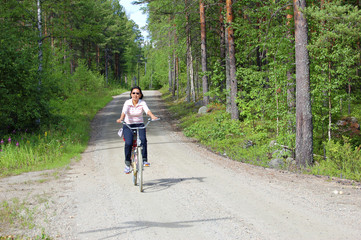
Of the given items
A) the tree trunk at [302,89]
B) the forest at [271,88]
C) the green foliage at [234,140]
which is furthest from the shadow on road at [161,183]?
the forest at [271,88]

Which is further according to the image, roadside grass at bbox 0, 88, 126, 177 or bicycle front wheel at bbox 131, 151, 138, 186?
roadside grass at bbox 0, 88, 126, 177

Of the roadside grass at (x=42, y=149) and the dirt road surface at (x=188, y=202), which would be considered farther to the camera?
the roadside grass at (x=42, y=149)

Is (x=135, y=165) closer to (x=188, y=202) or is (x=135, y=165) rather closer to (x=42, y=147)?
(x=188, y=202)

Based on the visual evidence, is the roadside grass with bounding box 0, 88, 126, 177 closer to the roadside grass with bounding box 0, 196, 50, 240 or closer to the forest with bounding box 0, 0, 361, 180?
the forest with bounding box 0, 0, 361, 180

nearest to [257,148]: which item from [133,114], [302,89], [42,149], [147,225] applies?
[302,89]

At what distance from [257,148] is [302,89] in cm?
404

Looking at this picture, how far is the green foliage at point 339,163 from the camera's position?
9008mm

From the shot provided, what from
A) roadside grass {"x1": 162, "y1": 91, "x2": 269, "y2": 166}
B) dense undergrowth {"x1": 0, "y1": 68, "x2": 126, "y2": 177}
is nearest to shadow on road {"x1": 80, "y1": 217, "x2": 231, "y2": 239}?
roadside grass {"x1": 162, "y1": 91, "x2": 269, "y2": 166}

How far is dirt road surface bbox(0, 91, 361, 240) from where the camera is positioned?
498 cm

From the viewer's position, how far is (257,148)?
43.7ft

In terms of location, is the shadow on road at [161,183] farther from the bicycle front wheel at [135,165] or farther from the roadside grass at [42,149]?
the roadside grass at [42,149]

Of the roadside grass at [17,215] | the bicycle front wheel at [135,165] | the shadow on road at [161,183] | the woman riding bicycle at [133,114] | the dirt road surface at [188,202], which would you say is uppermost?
the woman riding bicycle at [133,114]

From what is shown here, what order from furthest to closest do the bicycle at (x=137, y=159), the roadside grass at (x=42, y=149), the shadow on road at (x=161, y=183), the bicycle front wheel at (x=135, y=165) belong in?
the roadside grass at (x=42, y=149), the bicycle front wheel at (x=135, y=165), the shadow on road at (x=161, y=183), the bicycle at (x=137, y=159)

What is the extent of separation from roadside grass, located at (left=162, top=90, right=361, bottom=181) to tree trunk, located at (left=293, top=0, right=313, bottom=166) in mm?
544
